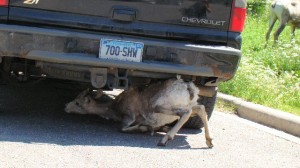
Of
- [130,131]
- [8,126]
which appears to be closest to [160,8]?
[130,131]

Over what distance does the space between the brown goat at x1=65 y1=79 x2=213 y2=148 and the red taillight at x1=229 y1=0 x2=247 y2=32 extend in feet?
2.19

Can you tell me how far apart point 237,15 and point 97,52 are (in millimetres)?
1356

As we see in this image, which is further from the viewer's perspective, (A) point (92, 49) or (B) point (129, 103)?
(B) point (129, 103)

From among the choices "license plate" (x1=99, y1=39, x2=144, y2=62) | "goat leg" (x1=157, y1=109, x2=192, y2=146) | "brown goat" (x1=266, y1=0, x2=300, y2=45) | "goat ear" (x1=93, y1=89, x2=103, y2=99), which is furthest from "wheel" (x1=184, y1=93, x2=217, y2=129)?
"brown goat" (x1=266, y1=0, x2=300, y2=45)

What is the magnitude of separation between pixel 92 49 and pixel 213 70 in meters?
1.12

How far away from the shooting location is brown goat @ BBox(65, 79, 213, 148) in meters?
6.72

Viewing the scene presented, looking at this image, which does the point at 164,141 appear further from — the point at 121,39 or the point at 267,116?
the point at 267,116

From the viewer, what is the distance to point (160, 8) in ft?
21.3

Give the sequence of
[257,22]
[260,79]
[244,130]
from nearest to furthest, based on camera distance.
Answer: [244,130], [260,79], [257,22]

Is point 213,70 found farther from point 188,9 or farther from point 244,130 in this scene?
point 244,130

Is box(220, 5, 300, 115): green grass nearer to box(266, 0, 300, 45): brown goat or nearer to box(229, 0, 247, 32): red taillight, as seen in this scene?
box(229, 0, 247, 32): red taillight

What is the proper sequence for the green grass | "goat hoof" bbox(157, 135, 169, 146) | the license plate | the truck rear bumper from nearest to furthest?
the truck rear bumper, the license plate, "goat hoof" bbox(157, 135, 169, 146), the green grass

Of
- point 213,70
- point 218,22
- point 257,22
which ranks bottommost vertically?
point 257,22

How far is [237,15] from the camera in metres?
6.65
